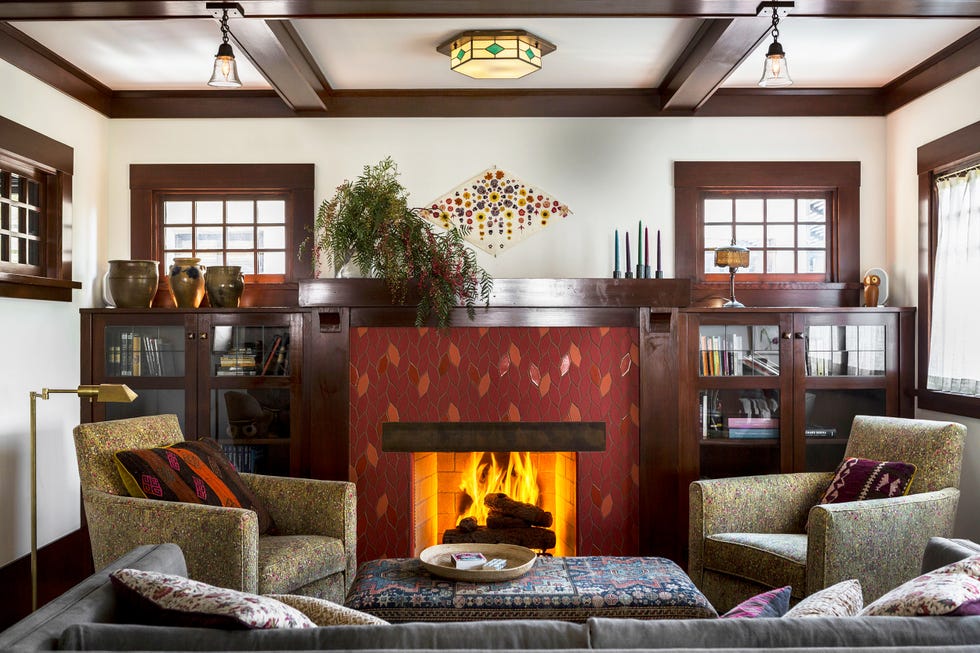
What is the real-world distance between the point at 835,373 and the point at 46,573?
13.3 ft

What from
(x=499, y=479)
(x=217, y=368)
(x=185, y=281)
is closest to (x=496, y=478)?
(x=499, y=479)

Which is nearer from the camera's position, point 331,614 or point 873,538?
point 331,614

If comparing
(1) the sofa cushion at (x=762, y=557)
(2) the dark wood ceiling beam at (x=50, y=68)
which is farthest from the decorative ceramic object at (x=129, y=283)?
(1) the sofa cushion at (x=762, y=557)

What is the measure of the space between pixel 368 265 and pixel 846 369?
2536mm

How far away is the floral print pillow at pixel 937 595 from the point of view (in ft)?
4.77

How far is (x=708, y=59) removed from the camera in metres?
3.72

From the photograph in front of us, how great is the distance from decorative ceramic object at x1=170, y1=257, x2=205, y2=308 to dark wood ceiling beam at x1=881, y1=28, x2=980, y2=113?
153 inches

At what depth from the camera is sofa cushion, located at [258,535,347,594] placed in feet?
9.55

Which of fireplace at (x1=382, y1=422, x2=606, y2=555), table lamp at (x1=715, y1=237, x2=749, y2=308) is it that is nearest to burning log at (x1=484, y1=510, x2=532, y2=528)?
fireplace at (x1=382, y1=422, x2=606, y2=555)

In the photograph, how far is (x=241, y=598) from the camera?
1.49m

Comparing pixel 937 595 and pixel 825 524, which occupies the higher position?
pixel 937 595

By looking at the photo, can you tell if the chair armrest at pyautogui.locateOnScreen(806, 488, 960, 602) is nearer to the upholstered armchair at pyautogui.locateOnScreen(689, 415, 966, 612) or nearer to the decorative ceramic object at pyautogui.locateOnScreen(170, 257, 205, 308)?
the upholstered armchair at pyautogui.locateOnScreen(689, 415, 966, 612)

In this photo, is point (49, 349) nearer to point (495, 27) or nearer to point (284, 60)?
point (284, 60)

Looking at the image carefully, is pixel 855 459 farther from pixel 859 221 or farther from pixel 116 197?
pixel 116 197
